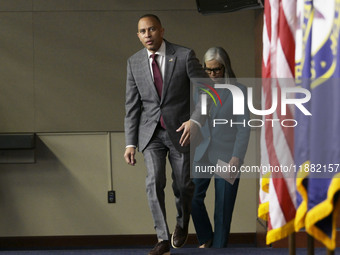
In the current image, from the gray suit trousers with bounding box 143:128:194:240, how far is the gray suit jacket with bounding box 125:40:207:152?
4 cm

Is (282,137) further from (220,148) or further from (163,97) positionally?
(220,148)

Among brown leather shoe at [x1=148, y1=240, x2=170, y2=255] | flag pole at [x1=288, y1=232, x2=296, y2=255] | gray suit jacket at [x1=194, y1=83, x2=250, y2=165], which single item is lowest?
brown leather shoe at [x1=148, y1=240, x2=170, y2=255]

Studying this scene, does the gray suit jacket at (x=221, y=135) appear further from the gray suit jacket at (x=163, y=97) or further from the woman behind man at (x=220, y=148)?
the gray suit jacket at (x=163, y=97)

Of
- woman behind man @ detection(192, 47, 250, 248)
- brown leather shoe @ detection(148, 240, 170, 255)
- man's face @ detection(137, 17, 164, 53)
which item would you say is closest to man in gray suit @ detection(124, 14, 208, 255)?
man's face @ detection(137, 17, 164, 53)

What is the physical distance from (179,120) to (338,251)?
1.06m

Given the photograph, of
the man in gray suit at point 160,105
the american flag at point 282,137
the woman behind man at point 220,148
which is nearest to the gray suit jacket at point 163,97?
the man in gray suit at point 160,105

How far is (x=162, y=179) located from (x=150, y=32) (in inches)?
30.7

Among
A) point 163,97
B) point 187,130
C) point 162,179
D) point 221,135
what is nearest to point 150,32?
point 163,97

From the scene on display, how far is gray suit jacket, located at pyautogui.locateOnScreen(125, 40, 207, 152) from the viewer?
10.6 ft

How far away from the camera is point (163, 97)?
3.22 meters

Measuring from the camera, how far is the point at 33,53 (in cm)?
530

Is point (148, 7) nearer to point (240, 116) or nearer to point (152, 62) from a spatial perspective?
point (240, 116)

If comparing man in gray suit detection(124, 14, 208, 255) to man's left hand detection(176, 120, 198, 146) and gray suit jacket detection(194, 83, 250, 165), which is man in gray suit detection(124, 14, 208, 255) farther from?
gray suit jacket detection(194, 83, 250, 165)

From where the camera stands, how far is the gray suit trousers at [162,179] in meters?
3.08
